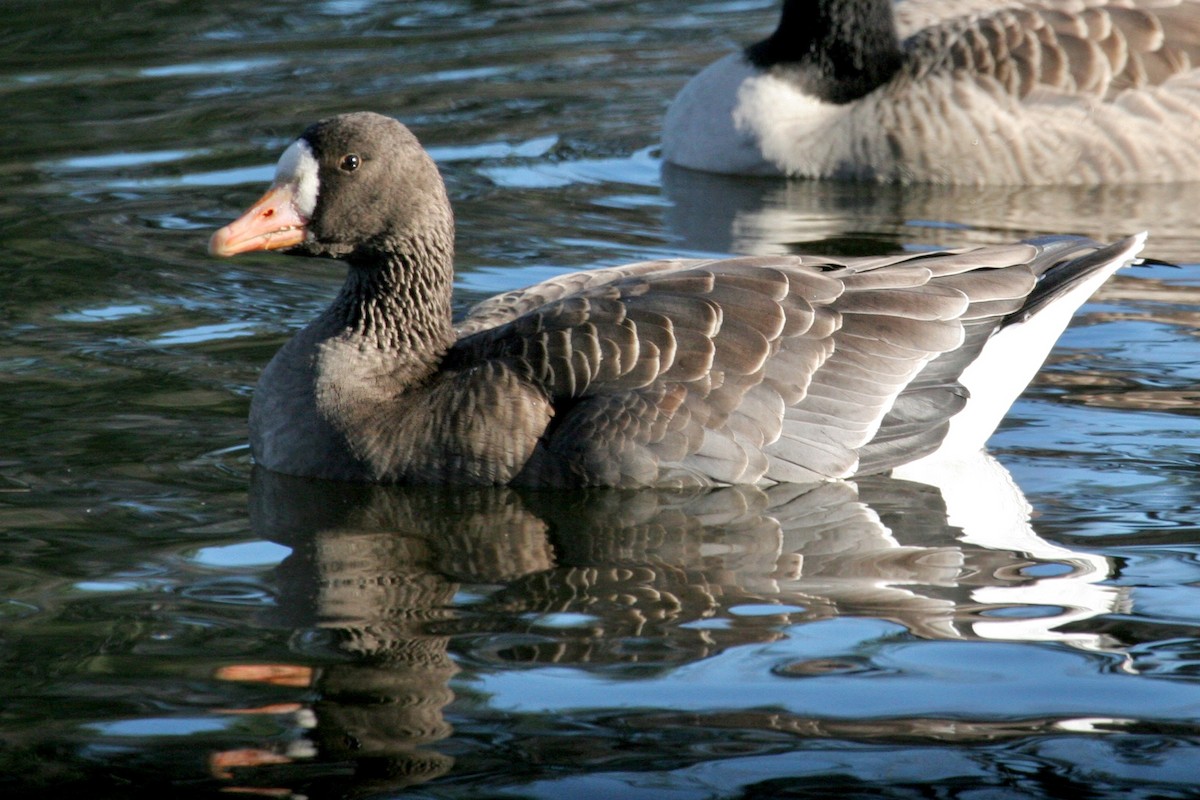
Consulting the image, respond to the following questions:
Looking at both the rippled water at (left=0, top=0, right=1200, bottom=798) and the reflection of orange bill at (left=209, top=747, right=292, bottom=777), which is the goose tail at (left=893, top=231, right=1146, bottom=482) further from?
the reflection of orange bill at (left=209, top=747, right=292, bottom=777)

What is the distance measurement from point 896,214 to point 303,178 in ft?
18.4

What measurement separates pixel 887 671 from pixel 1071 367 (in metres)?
4.13

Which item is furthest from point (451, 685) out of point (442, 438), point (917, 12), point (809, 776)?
point (917, 12)

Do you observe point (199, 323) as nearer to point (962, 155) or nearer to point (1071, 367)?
point (1071, 367)

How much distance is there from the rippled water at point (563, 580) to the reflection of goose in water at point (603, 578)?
18 mm

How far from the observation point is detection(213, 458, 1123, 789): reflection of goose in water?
632cm

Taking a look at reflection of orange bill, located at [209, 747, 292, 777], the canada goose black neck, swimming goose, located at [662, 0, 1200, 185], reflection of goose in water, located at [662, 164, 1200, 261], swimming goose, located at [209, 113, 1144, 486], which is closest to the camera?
reflection of orange bill, located at [209, 747, 292, 777]

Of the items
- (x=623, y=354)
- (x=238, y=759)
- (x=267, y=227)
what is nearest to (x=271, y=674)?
(x=238, y=759)

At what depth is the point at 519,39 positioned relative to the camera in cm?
1852

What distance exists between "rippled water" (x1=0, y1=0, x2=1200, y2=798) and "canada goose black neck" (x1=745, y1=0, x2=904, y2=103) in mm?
1201

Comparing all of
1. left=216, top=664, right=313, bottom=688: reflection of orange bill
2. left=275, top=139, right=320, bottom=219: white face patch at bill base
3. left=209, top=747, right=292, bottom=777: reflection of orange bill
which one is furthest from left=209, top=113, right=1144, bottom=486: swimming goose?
left=209, top=747, right=292, bottom=777: reflection of orange bill

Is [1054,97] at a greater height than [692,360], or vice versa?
[1054,97]

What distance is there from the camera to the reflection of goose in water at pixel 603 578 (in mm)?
6316

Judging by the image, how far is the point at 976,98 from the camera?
13695mm
